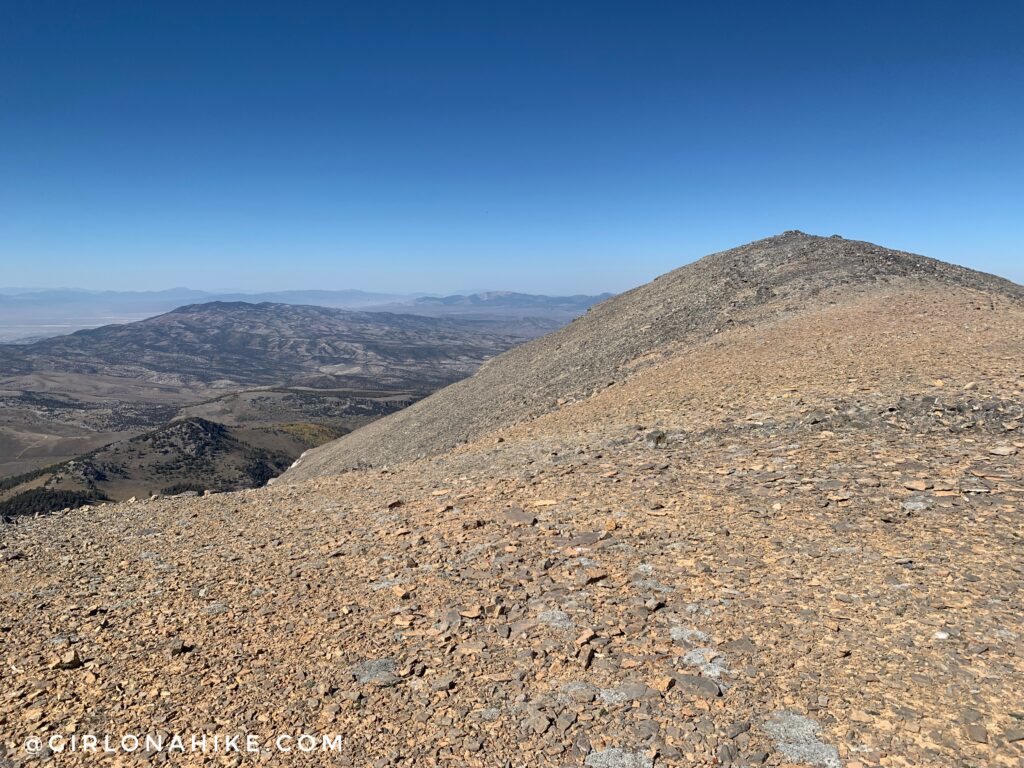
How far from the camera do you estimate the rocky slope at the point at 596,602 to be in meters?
4.61

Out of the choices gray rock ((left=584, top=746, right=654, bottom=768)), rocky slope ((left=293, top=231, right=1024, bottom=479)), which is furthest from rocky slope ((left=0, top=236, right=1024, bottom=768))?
rocky slope ((left=293, top=231, right=1024, bottom=479))

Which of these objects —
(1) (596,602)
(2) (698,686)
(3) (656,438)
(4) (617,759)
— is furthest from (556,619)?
(3) (656,438)

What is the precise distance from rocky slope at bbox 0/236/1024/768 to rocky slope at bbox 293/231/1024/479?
34.9 feet

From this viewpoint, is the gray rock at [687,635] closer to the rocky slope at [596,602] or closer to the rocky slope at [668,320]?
the rocky slope at [596,602]

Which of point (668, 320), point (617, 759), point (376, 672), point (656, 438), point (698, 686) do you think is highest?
point (668, 320)

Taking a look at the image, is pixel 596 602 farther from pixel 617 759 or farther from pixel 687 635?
pixel 617 759

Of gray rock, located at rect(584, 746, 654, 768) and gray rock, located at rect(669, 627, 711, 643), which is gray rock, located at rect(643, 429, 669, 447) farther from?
gray rock, located at rect(584, 746, 654, 768)

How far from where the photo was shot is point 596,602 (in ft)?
21.2

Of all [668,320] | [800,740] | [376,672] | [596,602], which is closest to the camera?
[800,740]

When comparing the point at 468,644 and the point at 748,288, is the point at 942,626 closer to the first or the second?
the point at 468,644

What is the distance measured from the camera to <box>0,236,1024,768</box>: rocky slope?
4605mm

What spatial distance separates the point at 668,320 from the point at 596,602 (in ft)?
74.0

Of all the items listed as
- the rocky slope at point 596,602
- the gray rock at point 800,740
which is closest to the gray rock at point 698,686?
the rocky slope at point 596,602

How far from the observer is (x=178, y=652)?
6.01 metres
